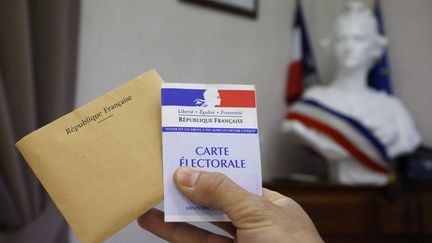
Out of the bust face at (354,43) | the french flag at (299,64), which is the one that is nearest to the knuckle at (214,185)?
the bust face at (354,43)

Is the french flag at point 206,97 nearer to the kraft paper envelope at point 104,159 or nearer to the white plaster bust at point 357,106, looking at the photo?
the kraft paper envelope at point 104,159

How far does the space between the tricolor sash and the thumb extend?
1.19m

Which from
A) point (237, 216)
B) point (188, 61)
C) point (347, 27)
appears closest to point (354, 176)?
point (347, 27)

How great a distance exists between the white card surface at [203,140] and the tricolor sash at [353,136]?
3.89 ft

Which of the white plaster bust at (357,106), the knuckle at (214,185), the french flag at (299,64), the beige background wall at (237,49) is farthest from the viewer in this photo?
the french flag at (299,64)

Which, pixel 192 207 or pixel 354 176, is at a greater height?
pixel 192 207

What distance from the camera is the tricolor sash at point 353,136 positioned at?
166 cm

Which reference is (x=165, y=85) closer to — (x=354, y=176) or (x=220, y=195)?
(x=220, y=195)

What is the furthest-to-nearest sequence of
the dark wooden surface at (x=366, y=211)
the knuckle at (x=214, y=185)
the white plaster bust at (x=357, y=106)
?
the white plaster bust at (x=357, y=106)
the dark wooden surface at (x=366, y=211)
the knuckle at (x=214, y=185)

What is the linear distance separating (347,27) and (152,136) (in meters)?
1.43

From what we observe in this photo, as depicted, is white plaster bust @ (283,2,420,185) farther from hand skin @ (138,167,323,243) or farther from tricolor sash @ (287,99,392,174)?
hand skin @ (138,167,323,243)

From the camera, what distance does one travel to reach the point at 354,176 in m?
1.73

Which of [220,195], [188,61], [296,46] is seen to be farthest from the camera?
[296,46]

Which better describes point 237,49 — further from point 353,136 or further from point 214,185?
point 214,185
